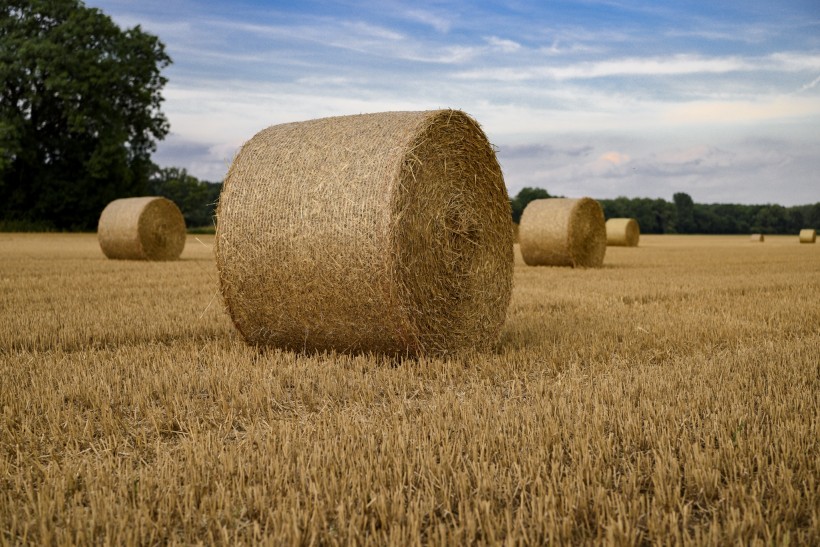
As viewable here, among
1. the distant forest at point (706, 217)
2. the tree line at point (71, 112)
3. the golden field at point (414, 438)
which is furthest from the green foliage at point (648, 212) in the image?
the golden field at point (414, 438)

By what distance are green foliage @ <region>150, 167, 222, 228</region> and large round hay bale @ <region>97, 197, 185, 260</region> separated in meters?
27.7

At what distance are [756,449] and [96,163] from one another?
115 ft

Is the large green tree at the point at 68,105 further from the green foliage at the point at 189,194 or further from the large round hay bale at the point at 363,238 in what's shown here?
the large round hay bale at the point at 363,238

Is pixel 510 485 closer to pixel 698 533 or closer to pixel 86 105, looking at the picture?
pixel 698 533

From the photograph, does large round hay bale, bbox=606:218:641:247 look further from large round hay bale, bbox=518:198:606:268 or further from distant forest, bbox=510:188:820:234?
distant forest, bbox=510:188:820:234

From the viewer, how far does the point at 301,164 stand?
19.7ft

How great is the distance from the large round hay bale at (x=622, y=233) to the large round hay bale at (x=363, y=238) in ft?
77.2

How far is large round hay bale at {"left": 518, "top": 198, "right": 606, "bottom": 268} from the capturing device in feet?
50.2

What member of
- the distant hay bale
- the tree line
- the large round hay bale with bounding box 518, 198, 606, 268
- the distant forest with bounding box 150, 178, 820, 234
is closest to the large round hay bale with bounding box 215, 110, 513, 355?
the large round hay bale with bounding box 518, 198, 606, 268

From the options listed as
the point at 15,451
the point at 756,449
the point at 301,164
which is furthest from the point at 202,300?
the point at 756,449

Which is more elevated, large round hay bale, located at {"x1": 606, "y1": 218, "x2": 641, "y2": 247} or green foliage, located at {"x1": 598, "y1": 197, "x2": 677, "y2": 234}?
green foliage, located at {"x1": 598, "y1": 197, "x2": 677, "y2": 234}

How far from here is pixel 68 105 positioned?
33938 mm

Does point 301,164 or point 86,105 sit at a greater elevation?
point 86,105

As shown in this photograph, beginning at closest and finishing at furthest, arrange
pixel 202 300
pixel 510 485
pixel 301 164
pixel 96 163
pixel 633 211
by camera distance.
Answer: pixel 510 485, pixel 301 164, pixel 202 300, pixel 96 163, pixel 633 211
